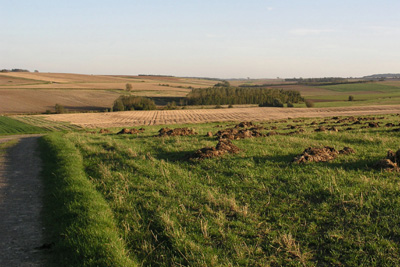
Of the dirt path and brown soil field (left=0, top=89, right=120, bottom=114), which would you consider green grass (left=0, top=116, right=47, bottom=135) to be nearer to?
brown soil field (left=0, top=89, right=120, bottom=114)

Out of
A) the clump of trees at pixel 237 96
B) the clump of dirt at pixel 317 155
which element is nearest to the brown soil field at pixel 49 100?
the clump of trees at pixel 237 96

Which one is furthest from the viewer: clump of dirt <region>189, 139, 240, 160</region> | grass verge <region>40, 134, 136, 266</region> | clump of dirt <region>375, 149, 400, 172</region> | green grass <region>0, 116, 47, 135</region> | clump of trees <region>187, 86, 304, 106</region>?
clump of trees <region>187, 86, 304, 106</region>

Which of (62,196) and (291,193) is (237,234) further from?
(62,196)

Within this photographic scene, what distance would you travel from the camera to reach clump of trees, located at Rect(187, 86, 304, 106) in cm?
10438

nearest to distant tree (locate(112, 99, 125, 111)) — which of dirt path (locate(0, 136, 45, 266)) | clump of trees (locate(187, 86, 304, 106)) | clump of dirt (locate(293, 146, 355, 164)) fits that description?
clump of trees (locate(187, 86, 304, 106))

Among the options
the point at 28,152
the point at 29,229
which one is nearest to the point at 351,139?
the point at 29,229

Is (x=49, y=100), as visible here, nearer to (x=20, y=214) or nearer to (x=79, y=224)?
(x=20, y=214)

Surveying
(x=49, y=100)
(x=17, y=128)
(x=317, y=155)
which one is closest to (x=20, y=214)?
(x=317, y=155)

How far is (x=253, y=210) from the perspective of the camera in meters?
7.38

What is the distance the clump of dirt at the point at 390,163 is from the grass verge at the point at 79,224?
26.3 feet

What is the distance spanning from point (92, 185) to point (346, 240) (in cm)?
769

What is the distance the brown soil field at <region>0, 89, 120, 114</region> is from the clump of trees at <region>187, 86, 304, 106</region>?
1097 inches

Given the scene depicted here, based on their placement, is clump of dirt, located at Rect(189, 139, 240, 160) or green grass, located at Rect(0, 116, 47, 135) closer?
clump of dirt, located at Rect(189, 139, 240, 160)

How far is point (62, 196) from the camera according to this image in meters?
9.38
